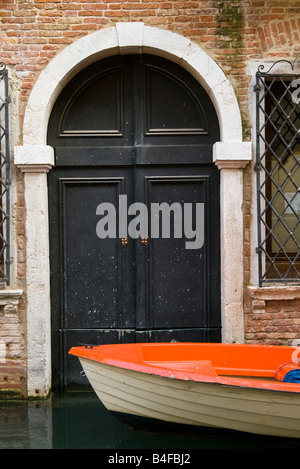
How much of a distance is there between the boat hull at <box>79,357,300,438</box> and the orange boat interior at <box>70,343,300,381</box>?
38cm

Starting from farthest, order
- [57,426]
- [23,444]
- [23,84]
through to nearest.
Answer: [23,84] → [57,426] → [23,444]

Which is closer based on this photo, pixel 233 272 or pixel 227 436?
pixel 227 436

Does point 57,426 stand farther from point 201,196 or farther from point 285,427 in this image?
point 201,196

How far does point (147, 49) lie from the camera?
5.07 meters

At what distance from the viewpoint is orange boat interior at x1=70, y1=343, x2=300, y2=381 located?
14.3ft

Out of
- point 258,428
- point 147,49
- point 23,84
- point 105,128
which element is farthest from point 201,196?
point 258,428

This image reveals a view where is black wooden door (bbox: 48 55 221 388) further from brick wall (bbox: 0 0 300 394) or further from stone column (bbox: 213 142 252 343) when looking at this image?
brick wall (bbox: 0 0 300 394)

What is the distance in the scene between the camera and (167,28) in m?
5.03

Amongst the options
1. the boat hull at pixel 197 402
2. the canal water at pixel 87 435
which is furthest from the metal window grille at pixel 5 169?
the boat hull at pixel 197 402

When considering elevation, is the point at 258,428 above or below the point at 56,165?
below

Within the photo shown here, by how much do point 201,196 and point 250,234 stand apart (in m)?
0.59

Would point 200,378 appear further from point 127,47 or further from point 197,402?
point 127,47

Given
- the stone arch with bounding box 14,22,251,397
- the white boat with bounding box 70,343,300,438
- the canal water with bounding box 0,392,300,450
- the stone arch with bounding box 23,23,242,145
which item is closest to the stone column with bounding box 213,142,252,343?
the stone arch with bounding box 14,22,251,397

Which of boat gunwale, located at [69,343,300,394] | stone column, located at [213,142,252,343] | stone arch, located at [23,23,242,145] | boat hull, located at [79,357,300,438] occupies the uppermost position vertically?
stone arch, located at [23,23,242,145]
